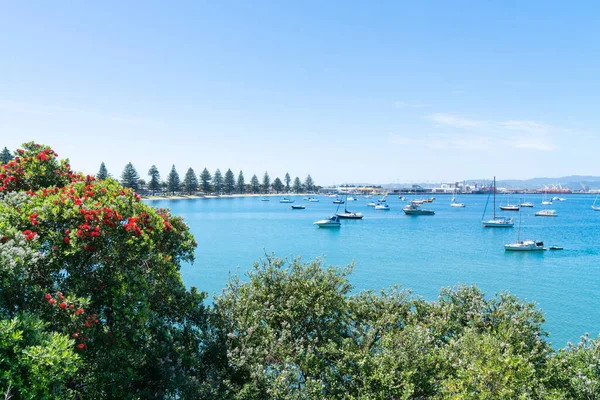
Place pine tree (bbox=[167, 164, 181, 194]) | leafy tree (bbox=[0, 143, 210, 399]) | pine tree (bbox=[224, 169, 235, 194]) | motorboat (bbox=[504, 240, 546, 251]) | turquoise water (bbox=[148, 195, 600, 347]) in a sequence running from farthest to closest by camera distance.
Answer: pine tree (bbox=[224, 169, 235, 194]) < pine tree (bbox=[167, 164, 181, 194]) < motorboat (bbox=[504, 240, 546, 251]) < turquoise water (bbox=[148, 195, 600, 347]) < leafy tree (bbox=[0, 143, 210, 399])

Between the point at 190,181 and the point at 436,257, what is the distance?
131 m

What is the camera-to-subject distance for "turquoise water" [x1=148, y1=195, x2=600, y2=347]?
1322 inches

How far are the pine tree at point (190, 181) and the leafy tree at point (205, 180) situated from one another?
29.0 feet

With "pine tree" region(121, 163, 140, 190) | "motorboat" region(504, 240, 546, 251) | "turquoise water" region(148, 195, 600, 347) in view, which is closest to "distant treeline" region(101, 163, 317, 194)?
"pine tree" region(121, 163, 140, 190)

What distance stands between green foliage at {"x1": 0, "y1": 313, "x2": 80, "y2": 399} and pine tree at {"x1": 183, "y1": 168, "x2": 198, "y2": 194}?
529 feet

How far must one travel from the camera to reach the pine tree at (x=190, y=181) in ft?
532

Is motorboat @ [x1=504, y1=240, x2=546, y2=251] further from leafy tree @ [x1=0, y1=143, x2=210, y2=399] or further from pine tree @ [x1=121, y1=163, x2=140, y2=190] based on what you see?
pine tree @ [x1=121, y1=163, x2=140, y2=190]

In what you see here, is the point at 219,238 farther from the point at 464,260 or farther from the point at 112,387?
the point at 112,387

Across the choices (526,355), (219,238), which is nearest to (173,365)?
(526,355)

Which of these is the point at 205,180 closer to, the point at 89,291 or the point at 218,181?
the point at 218,181

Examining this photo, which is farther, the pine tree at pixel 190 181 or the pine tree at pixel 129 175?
the pine tree at pixel 190 181

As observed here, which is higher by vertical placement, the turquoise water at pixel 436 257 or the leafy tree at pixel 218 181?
the leafy tree at pixel 218 181

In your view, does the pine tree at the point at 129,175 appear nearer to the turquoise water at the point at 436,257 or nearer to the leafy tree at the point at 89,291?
the turquoise water at the point at 436,257

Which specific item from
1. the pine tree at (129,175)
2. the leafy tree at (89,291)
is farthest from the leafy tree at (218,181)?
the leafy tree at (89,291)
